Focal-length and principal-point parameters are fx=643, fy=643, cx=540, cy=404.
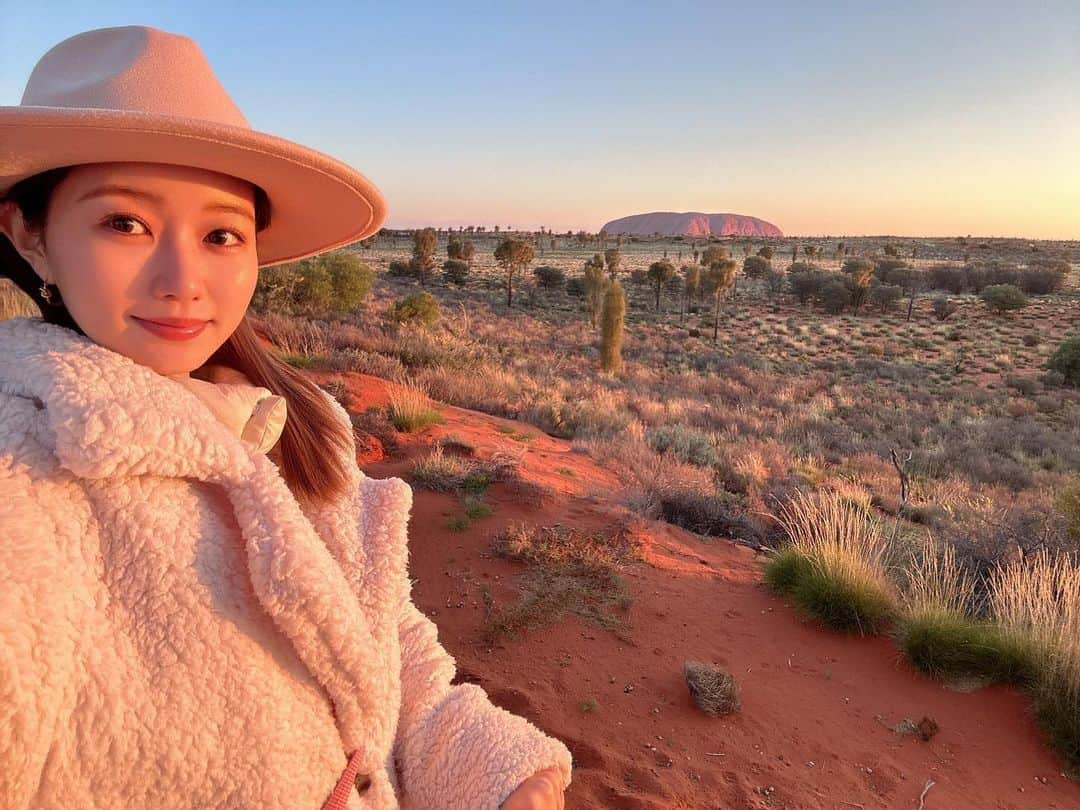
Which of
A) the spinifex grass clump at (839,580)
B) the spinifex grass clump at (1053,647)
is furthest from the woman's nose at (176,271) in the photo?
the spinifex grass clump at (839,580)

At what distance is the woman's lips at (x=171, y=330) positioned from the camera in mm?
985

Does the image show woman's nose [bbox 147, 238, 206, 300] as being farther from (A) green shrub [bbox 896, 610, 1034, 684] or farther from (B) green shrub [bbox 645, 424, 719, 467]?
(B) green shrub [bbox 645, 424, 719, 467]

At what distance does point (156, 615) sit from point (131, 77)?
82cm

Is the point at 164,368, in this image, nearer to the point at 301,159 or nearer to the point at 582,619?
the point at 301,159

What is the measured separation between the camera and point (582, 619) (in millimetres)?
4426

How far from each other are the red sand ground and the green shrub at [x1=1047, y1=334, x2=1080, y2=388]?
81.9ft

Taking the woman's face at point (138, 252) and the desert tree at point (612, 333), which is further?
the desert tree at point (612, 333)

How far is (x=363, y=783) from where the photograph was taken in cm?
118

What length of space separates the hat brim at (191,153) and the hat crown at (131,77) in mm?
62

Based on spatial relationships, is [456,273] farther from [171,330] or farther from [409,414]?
[171,330]

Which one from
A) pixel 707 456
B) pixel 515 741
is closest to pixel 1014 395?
pixel 707 456

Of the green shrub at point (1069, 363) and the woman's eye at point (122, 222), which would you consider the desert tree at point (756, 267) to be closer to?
the green shrub at point (1069, 363)

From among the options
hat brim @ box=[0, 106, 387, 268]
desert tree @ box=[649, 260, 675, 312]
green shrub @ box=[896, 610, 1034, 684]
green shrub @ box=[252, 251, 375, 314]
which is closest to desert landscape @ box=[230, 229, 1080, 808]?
green shrub @ box=[896, 610, 1034, 684]

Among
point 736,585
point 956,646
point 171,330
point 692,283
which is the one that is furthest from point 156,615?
point 692,283
